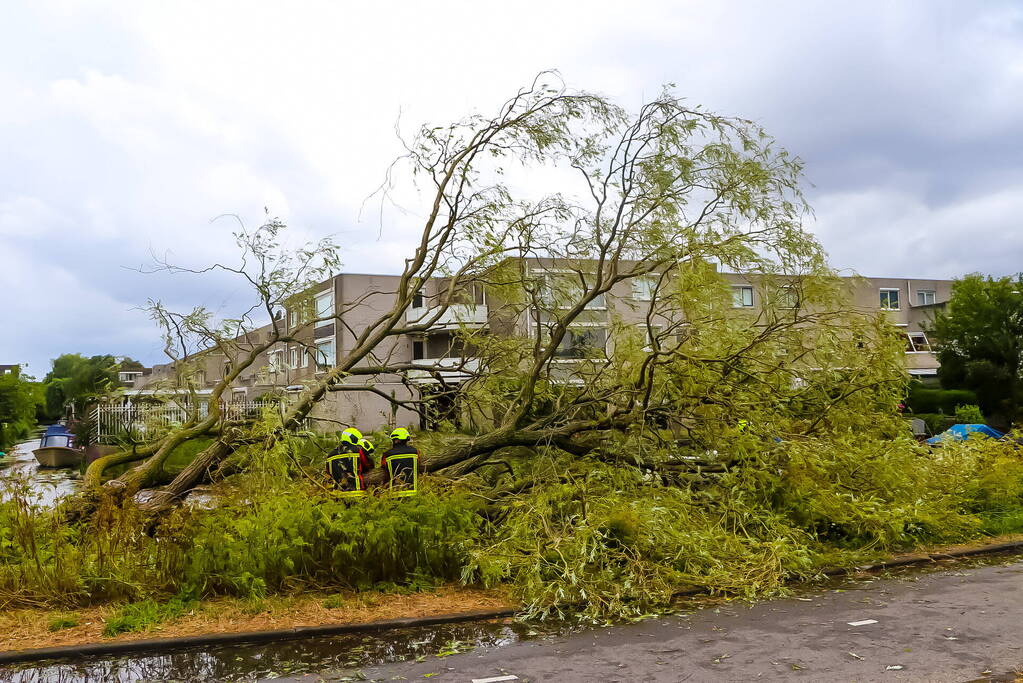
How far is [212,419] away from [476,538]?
4360mm

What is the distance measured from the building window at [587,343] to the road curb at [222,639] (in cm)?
498

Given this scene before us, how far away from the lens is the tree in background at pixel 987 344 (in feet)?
107

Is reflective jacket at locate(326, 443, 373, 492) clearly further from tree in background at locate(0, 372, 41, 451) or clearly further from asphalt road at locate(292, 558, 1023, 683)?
tree in background at locate(0, 372, 41, 451)

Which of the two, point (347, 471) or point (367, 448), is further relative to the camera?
point (367, 448)

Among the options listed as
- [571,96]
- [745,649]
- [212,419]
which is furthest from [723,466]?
[212,419]

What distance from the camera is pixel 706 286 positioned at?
9938 mm

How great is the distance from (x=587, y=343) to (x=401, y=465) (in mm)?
4330

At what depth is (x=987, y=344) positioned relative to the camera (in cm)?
3306

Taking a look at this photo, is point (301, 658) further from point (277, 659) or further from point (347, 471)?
point (347, 471)

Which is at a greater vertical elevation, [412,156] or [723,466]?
[412,156]

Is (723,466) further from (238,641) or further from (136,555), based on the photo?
(136,555)

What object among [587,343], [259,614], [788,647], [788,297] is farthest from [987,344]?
[259,614]

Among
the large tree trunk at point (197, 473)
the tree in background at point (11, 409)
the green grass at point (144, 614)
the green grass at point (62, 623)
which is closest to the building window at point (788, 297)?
the large tree trunk at point (197, 473)

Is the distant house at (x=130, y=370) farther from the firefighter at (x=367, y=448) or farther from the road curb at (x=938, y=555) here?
the road curb at (x=938, y=555)
